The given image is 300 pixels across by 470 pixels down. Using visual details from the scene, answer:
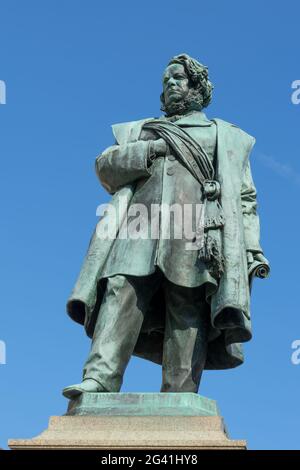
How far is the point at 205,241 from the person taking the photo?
10867 millimetres

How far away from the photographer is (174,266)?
10812mm

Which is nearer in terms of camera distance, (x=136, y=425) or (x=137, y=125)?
(x=136, y=425)

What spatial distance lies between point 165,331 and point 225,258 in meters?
1.00

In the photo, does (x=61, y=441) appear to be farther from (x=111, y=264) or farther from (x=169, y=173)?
(x=169, y=173)

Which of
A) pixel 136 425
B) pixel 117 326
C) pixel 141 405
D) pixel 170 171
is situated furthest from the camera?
pixel 170 171

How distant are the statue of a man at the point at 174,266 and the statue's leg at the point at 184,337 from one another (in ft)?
0.03

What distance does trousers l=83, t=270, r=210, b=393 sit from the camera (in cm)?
1042

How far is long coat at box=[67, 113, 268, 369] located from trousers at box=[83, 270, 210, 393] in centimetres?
22

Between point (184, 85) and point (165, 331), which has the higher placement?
point (184, 85)

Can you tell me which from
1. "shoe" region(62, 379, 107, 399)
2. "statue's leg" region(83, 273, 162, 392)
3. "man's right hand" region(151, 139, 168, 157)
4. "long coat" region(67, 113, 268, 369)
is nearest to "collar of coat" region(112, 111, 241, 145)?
"long coat" region(67, 113, 268, 369)

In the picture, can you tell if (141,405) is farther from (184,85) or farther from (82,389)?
(184,85)

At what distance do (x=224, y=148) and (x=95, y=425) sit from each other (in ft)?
12.2

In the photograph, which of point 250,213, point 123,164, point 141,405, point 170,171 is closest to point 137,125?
point 123,164

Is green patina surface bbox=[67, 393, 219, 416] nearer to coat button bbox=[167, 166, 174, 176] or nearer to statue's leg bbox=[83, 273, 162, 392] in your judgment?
statue's leg bbox=[83, 273, 162, 392]
